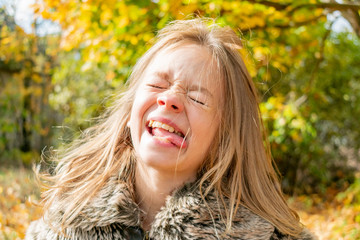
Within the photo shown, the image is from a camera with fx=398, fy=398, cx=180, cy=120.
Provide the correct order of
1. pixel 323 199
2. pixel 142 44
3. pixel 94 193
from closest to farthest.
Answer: pixel 94 193
pixel 142 44
pixel 323 199

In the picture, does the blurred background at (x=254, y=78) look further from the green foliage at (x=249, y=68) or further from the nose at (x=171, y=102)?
the nose at (x=171, y=102)

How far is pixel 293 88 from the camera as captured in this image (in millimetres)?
5824

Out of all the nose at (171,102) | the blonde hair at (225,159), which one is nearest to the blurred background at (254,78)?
the blonde hair at (225,159)

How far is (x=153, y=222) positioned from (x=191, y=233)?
183 mm

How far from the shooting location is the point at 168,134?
1556mm

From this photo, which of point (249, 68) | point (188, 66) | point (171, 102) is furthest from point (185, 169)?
point (249, 68)

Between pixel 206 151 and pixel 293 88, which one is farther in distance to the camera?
pixel 293 88

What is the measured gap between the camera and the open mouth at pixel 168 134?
155cm

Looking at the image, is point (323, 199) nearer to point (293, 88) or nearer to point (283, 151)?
point (283, 151)

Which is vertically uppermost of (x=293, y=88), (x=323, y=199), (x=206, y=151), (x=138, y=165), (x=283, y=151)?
(x=206, y=151)

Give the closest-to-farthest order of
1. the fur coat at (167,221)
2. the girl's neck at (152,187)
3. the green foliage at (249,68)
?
1. the fur coat at (167,221)
2. the girl's neck at (152,187)
3. the green foliage at (249,68)

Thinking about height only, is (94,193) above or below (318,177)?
above

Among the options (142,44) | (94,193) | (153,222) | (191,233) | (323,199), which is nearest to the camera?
(191,233)

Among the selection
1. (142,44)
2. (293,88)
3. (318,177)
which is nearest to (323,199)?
(318,177)
